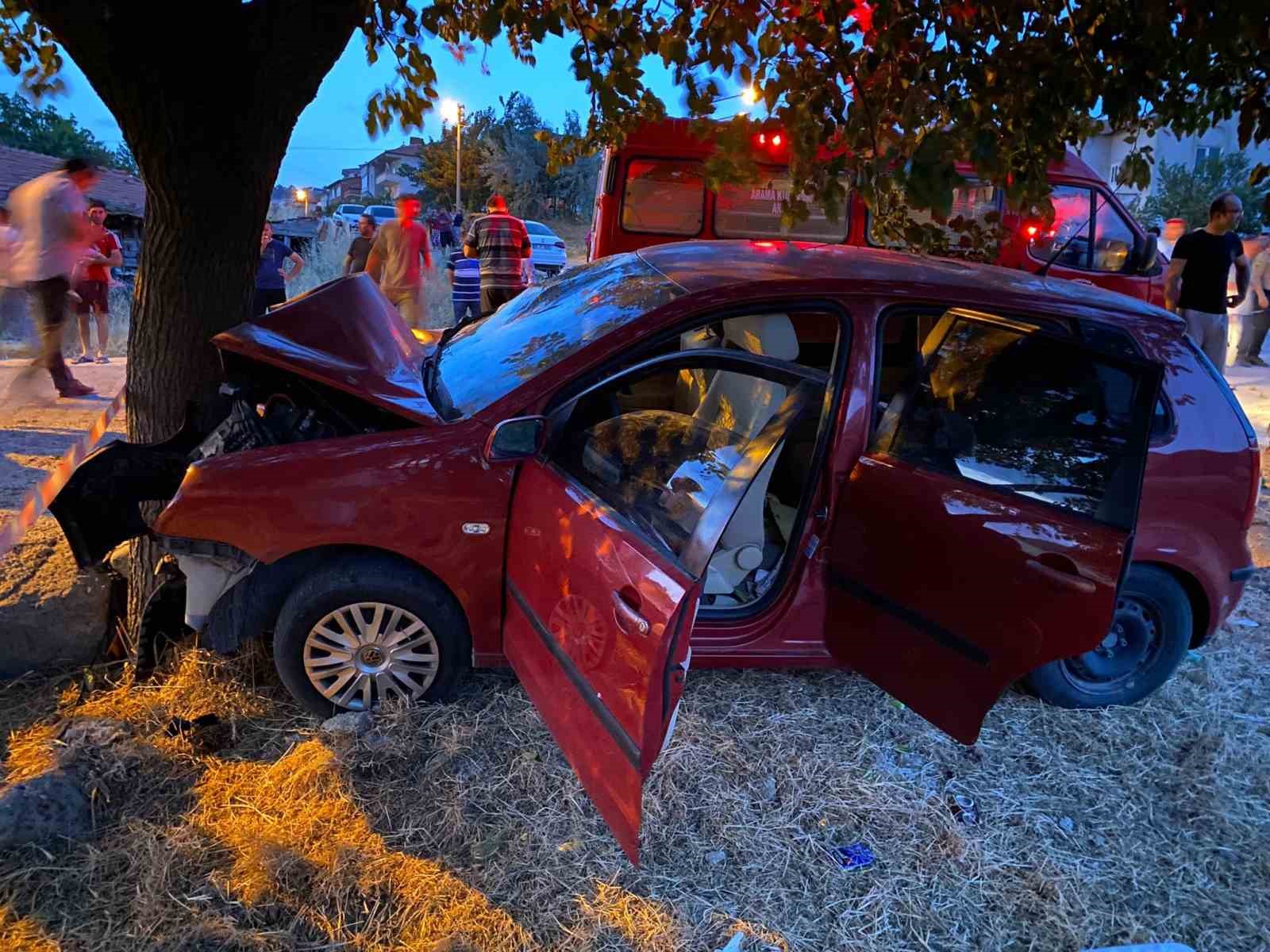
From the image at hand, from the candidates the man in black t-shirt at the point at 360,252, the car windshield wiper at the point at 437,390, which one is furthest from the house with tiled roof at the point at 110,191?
the car windshield wiper at the point at 437,390

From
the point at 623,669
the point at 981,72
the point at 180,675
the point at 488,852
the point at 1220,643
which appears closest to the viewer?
the point at 623,669

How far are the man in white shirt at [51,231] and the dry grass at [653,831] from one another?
4443 mm

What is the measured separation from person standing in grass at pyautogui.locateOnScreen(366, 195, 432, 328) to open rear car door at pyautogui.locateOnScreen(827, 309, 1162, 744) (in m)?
6.68

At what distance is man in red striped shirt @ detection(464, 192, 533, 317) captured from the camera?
360 inches

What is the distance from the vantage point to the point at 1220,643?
4199mm

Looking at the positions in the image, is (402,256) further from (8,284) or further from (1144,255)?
(1144,255)

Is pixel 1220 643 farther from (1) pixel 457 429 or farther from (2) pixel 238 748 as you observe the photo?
(2) pixel 238 748

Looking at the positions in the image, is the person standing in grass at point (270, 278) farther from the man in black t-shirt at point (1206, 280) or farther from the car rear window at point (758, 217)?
the man in black t-shirt at point (1206, 280)

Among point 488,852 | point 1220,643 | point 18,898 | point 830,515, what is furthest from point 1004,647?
point 18,898

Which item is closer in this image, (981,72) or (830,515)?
(981,72)

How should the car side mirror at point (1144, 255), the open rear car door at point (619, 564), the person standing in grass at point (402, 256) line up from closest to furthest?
1. the open rear car door at point (619, 564)
2. the car side mirror at point (1144, 255)
3. the person standing in grass at point (402, 256)

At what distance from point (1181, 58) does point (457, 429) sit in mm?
2594

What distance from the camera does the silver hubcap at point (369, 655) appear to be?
2938mm

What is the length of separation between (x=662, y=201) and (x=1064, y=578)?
21.2 ft
